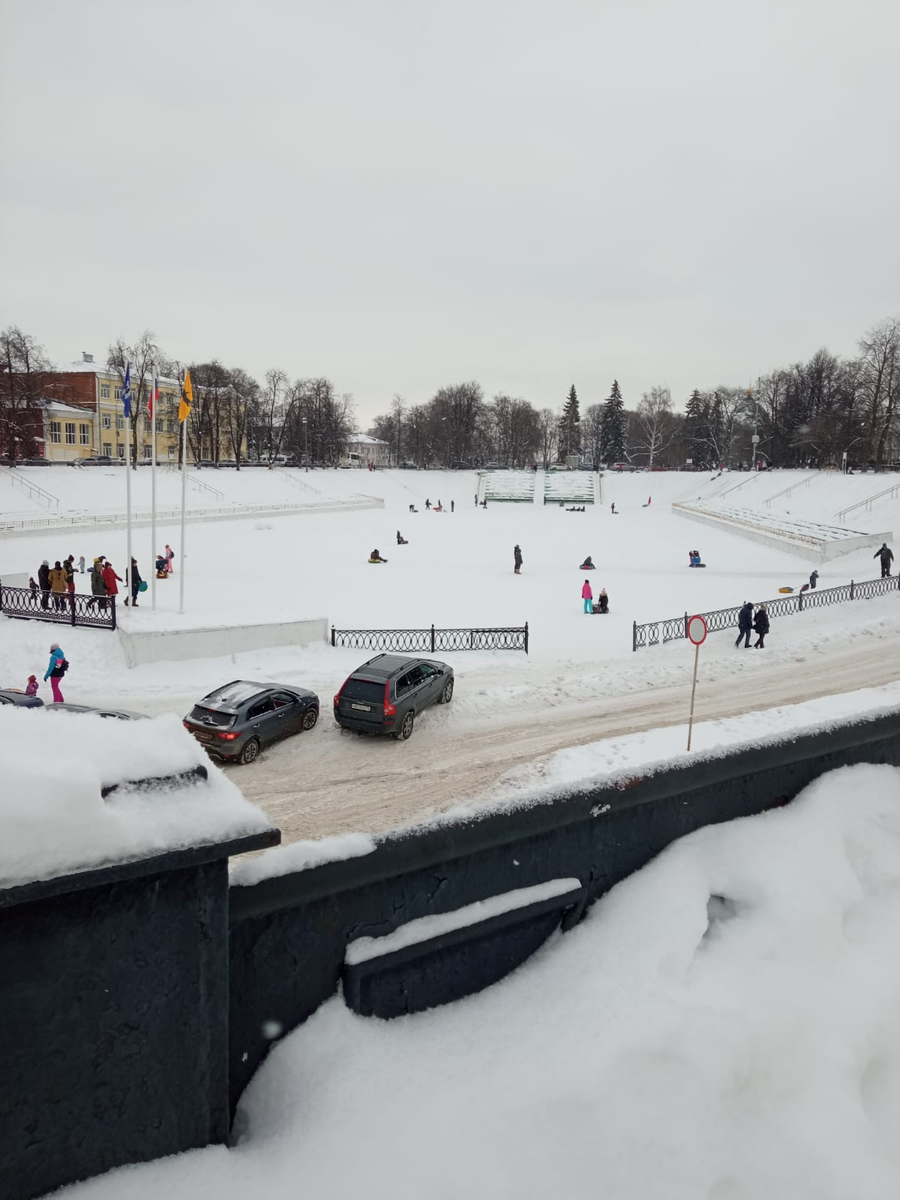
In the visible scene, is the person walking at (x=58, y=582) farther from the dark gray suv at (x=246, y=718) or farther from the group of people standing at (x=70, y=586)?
the dark gray suv at (x=246, y=718)

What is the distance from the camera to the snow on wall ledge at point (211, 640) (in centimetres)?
1769

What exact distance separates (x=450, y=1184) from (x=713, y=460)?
12141cm

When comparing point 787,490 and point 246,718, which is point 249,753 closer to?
point 246,718

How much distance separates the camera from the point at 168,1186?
236 centimetres

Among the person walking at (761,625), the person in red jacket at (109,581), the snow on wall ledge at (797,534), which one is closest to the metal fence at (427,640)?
the person walking at (761,625)

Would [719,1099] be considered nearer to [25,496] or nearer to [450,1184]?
[450,1184]

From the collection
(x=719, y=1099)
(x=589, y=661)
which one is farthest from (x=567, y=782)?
(x=589, y=661)

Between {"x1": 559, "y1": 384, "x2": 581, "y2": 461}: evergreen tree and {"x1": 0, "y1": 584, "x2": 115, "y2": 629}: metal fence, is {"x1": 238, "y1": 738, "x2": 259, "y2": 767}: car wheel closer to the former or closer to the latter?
{"x1": 0, "y1": 584, "x2": 115, "y2": 629}: metal fence

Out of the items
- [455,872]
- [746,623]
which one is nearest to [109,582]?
[746,623]

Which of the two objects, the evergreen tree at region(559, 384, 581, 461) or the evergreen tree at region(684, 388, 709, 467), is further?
the evergreen tree at region(559, 384, 581, 461)

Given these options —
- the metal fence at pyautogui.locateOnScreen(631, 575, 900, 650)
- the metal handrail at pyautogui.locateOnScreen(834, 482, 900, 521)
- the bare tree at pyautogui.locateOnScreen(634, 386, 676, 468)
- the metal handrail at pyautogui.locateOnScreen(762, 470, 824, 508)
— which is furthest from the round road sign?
the bare tree at pyautogui.locateOnScreen(634, 386, 676, 468)

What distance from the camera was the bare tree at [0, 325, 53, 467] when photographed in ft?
213

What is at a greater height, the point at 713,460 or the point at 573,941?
the point at 713,460

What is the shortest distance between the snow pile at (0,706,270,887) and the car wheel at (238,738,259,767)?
1020 centimetres
